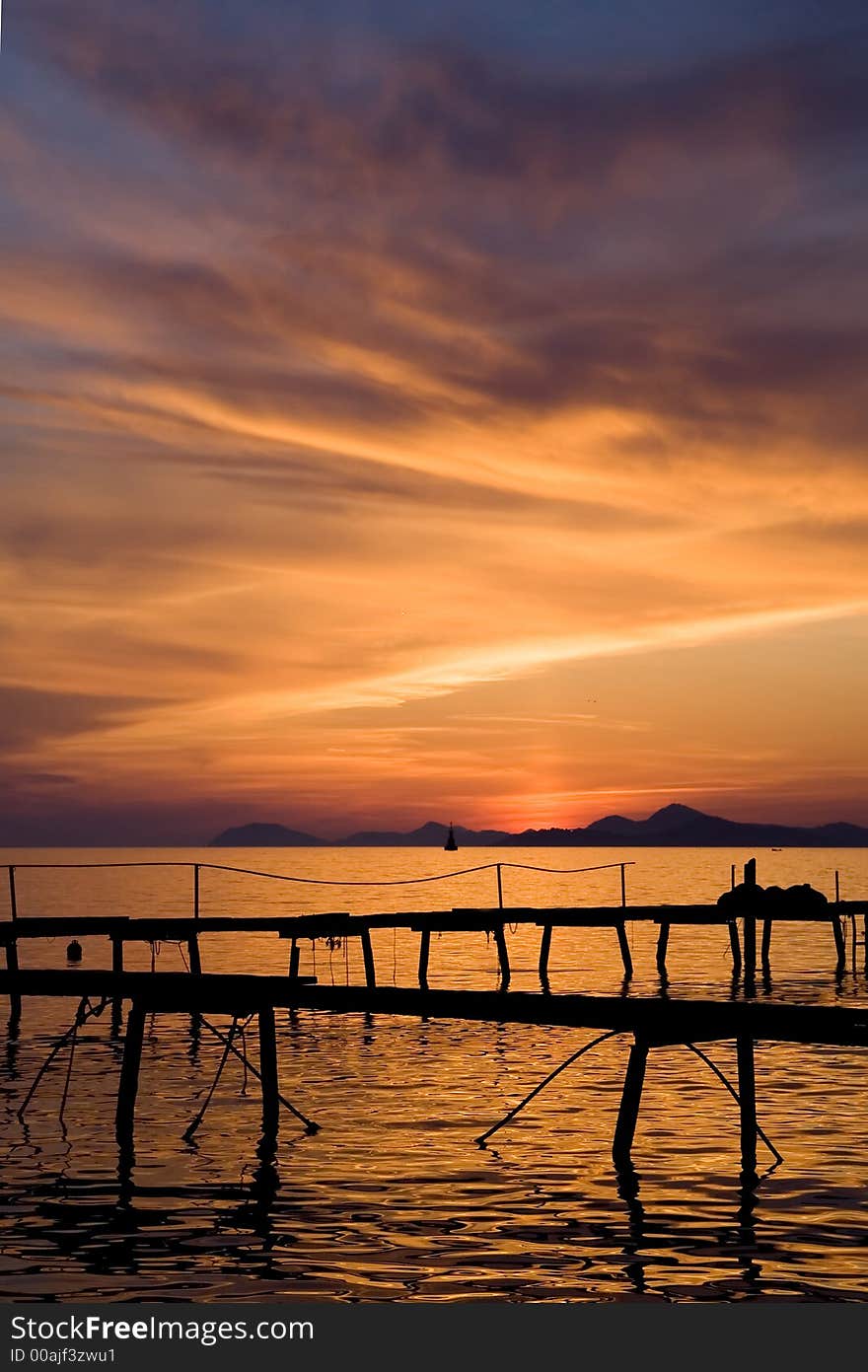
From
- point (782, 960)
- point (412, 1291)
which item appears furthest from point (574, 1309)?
point (782, 960)

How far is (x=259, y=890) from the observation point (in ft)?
609

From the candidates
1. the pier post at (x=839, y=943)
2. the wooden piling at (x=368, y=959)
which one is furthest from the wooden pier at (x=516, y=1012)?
the pier post at (x=839, y=943)

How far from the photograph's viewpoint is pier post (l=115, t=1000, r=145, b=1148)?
21484 mm

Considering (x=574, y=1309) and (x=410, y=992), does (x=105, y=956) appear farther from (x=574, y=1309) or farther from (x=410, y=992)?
(x=574, y=1309)

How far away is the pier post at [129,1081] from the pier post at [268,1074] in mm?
1719

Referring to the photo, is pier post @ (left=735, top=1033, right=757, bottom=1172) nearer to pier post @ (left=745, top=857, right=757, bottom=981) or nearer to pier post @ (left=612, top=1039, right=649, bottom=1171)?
pier post @ (left=612, top=1039, right=649, bottom=1171)

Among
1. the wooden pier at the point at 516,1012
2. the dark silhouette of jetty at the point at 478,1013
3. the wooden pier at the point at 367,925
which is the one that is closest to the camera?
the wooden pier at the point at 516,1012

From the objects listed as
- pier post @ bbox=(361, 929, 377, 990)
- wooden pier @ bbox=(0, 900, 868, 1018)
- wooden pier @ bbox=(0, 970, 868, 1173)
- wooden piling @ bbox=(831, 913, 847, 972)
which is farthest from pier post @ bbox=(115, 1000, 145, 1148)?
wooden piling @ bbox=(831, 913, 847, 972)

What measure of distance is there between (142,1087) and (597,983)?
31.8 meters

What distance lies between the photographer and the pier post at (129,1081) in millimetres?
21484

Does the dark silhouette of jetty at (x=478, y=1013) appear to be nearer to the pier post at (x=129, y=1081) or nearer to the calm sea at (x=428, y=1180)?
the pier post at (x=129, y=1081)

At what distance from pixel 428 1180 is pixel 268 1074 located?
392 centimetres

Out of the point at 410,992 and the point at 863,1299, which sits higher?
the point at 410,992

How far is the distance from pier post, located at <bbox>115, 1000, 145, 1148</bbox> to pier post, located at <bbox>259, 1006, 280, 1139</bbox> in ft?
5.64
